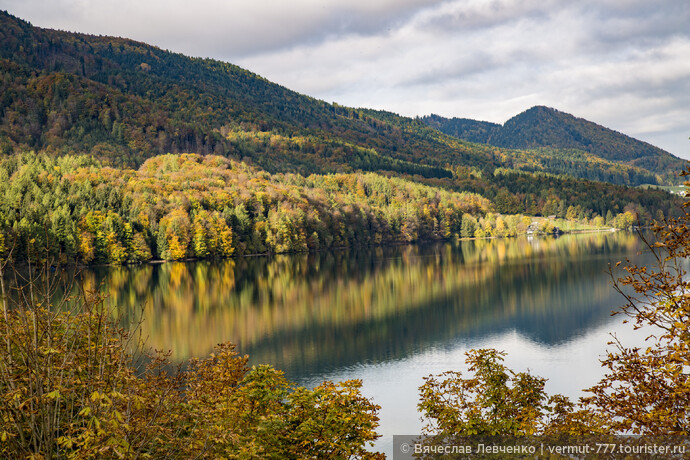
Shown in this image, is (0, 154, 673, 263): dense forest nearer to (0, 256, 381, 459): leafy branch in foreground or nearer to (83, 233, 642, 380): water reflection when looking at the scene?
(83, 233, 642, 380): water reflection

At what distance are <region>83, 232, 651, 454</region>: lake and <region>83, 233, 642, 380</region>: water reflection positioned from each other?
0.13 metres

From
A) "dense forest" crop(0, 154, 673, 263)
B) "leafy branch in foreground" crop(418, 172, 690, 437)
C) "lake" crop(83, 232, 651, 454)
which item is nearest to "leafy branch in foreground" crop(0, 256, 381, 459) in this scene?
"lake" crop(83, 232, 651, 454)

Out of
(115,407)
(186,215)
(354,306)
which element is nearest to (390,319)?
(354,306)

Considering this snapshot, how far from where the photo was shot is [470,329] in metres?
42.2

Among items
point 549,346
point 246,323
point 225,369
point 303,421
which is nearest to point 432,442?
point 303,421

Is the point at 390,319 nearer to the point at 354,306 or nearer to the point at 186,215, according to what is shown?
the point at 354,306

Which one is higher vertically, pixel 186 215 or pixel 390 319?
pixel 186 215

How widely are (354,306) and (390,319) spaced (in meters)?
7.11

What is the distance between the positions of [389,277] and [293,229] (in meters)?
56.0

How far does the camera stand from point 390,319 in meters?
46.6

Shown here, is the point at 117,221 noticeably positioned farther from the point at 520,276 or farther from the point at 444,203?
the point at 444,203

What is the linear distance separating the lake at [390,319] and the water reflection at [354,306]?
0.13 meters

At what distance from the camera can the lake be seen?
3120 centimetres

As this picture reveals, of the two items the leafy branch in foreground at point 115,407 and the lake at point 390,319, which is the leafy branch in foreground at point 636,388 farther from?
the lake at point 390,319
